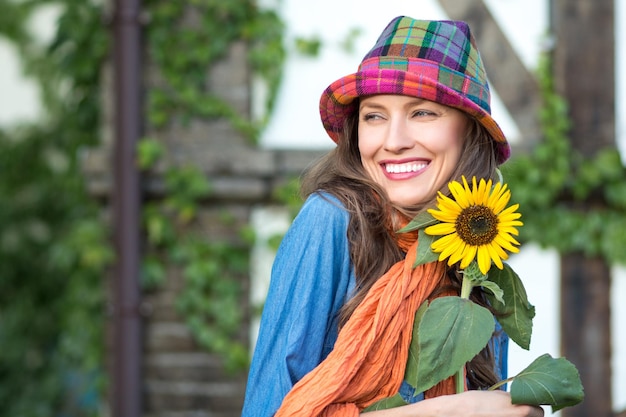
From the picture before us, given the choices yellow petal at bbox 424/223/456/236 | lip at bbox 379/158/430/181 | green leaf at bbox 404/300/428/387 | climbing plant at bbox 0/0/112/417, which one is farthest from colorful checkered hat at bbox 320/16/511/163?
climbing plant at bbox 0/0/112/417

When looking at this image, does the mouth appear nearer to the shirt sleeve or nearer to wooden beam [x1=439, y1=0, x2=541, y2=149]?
the shirt sleeve

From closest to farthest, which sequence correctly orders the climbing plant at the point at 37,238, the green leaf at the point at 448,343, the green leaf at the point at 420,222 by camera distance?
1. the green leaf at the point at 448,343
2. the green leaf at the point at 420,222
3. the climbing plant at the point at 37,238

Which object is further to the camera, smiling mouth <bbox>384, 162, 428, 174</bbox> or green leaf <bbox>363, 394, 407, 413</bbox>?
smiling mouth <bbox>384, 162, 428, 174</bbox>

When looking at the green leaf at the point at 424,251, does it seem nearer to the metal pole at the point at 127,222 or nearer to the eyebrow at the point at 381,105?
the eyebrow at the point at 381,105

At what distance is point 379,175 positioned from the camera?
6.28 ft

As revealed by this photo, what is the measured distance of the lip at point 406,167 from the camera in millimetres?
1870

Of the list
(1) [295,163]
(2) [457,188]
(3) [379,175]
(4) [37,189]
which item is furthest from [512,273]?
(4) [37,189]

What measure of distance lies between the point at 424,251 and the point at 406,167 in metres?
0.19

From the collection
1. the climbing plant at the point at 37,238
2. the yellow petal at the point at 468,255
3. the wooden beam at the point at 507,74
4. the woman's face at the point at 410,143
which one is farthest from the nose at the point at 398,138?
the climbing plant at the point at 37,238

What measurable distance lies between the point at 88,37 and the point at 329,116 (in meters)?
3.20

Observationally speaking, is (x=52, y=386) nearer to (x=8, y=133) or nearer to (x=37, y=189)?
(x=37, y=189)

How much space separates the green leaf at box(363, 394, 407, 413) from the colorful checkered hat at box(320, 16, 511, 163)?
1.85 feet

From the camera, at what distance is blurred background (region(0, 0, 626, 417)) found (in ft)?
14.3

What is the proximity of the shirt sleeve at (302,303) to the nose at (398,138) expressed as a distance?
0.15 m
